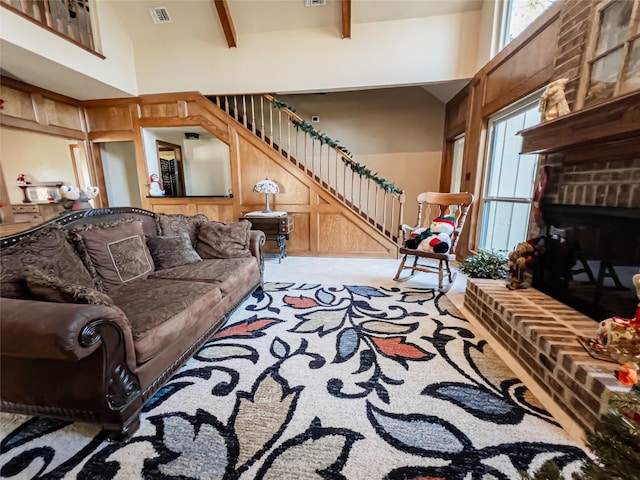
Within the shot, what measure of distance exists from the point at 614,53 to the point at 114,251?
138 inches

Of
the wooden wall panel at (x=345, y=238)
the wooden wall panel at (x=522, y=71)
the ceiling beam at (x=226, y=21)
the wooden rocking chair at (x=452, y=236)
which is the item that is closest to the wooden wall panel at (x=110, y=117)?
the ceiling beam at (x=226, y=21)

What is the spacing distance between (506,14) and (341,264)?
3.50m

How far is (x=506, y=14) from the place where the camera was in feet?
9.62

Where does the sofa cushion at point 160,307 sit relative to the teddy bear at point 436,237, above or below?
below

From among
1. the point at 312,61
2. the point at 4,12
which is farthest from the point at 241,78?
the point at 4,12

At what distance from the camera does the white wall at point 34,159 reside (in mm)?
5301

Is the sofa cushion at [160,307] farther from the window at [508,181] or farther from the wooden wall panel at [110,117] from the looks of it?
the wooden wall panel at [110,117]

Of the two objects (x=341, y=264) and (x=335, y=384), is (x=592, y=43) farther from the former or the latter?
(x=341, y=264)

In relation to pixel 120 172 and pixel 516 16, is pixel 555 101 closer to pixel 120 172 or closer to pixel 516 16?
pixel 516 16

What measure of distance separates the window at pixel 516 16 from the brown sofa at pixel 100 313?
148 inches

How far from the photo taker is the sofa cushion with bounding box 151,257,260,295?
1.99 meters

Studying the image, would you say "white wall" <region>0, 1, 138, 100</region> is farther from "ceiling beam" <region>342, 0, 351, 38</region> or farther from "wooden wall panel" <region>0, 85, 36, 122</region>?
"ceiling beam" <region>342, 0, 351, 38</region>

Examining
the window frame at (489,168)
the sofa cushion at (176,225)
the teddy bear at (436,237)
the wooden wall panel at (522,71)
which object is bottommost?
the teddy bear at (436,237)

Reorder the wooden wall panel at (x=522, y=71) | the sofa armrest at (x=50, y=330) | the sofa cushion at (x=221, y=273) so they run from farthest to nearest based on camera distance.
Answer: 1. the wooden wall panel at (x=522, y=71)
2. the sofa cushion at (x=221, y=273)
3. the sofa armrest at (x=50, y=330)
